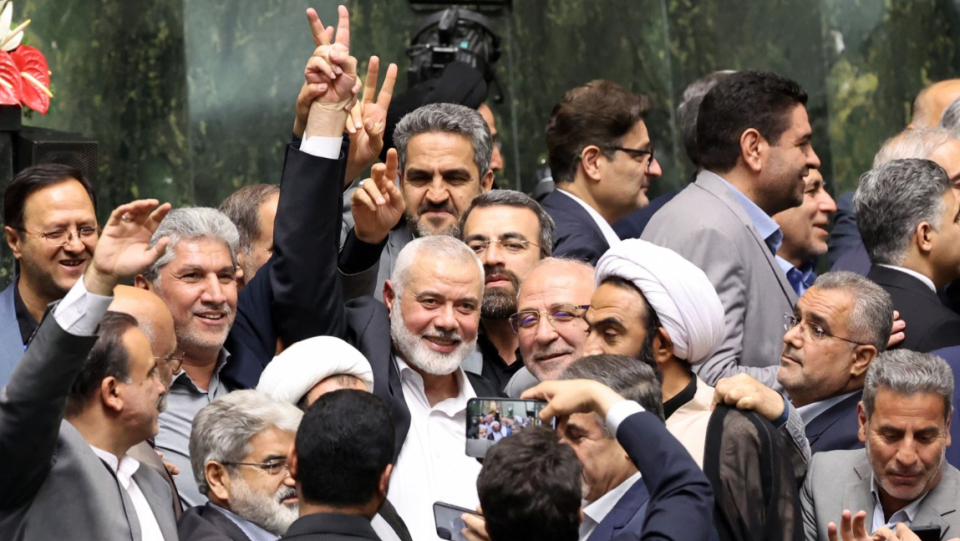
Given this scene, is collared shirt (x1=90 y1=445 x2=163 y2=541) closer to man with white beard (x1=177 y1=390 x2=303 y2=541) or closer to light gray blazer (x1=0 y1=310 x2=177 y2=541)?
light gray blazer (x1=0 y1=310 x2=177 y2=541)

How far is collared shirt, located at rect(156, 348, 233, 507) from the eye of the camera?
4492mm

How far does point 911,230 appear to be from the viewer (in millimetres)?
4945

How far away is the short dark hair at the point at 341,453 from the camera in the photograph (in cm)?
338

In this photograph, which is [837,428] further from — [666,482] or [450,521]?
[450,521]

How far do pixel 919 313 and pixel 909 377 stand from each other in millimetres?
659

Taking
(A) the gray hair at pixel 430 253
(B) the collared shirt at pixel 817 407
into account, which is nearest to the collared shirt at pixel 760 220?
(B) the collared shirt at pixel 817 407

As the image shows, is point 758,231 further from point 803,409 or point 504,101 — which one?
point 504,101

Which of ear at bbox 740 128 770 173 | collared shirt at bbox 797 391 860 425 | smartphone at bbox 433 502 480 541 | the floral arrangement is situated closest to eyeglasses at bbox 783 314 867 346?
collared shirt at bbox 797 391 860 425

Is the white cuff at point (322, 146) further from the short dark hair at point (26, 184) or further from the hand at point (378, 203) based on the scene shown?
the short dark hair at point (26, 184)

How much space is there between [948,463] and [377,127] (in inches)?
80.3

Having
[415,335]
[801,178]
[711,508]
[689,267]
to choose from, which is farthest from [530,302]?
[711,508]

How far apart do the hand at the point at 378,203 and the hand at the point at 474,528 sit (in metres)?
1.60

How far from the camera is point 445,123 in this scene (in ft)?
18.3

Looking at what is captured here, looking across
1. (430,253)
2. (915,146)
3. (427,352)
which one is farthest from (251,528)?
(915,146)
